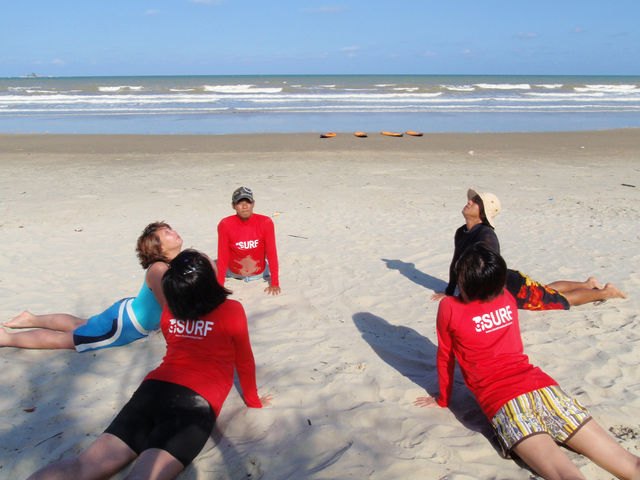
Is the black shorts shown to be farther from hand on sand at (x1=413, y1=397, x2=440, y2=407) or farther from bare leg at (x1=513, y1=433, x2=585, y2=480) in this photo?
bare leg at (x1=513, y1=433, x2=585, y2=480)

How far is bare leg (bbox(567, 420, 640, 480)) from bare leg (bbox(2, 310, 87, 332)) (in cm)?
362

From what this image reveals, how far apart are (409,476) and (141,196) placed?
839 centimetres

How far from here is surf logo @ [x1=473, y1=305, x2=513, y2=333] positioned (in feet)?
9.66

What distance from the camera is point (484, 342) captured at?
2959 mm

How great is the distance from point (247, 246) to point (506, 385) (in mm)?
3238

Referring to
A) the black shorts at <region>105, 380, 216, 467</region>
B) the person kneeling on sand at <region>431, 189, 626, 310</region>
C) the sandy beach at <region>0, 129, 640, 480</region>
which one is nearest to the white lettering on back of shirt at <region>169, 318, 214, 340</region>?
the black shorts at <region>105, 380, 216, 467</region>

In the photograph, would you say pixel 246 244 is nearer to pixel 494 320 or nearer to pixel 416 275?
pixel 416 275

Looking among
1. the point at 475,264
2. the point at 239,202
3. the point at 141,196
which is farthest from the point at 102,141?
the point at 475,264

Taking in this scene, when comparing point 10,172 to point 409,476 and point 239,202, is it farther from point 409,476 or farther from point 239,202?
point 409,476

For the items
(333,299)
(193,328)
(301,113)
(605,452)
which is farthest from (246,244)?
(301,113)

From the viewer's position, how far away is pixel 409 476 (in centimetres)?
252

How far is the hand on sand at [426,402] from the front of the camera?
10.5 feet

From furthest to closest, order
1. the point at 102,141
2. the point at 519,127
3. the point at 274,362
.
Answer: the point at 519,127 → the point at 102,141 → the point at 274,362

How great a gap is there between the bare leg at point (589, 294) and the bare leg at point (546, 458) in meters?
2.42
